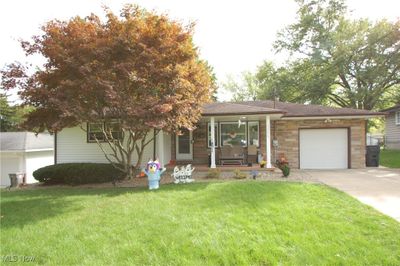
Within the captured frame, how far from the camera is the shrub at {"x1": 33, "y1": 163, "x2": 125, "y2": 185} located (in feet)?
40.2

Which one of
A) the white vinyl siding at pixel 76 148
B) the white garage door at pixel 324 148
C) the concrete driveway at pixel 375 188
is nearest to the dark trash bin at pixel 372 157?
the white garage door at pixel 324 148

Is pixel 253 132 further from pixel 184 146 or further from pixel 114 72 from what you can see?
pixel 114 72

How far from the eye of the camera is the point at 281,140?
1574cm

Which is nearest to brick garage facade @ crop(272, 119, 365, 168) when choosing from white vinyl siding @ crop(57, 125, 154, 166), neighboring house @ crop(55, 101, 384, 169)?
neighboring house @ crop(55, 101, 384, 169)

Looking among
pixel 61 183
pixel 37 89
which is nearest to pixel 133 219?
pixel 37 89

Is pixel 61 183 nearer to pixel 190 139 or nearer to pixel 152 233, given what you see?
pixel 190 139

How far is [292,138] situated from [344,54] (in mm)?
13907

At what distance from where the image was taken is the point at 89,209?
729 cm

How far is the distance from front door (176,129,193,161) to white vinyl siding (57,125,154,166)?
3485 millimetres

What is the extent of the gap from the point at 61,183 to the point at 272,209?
921cm

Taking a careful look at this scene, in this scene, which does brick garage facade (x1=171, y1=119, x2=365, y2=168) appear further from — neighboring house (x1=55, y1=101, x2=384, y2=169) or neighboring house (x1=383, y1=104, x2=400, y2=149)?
neighboring house (x1=383, y1=104, x2=400, y2=149)

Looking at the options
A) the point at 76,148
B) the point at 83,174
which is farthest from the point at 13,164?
the point at 83,174

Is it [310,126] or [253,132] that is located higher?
[310,126]

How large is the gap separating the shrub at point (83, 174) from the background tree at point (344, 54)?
783 inches
